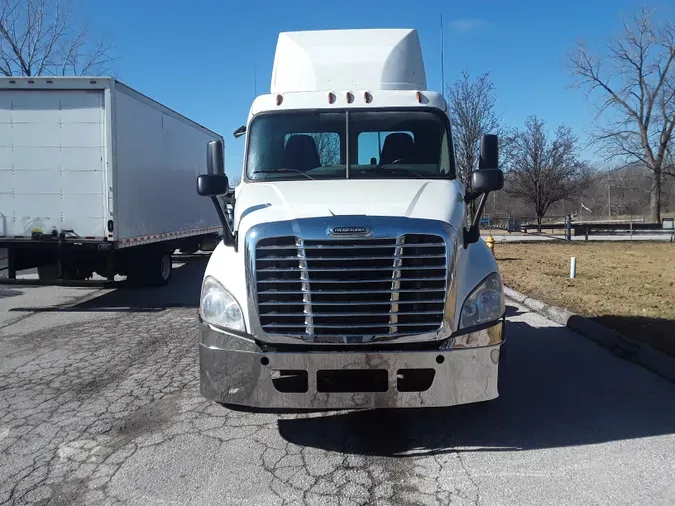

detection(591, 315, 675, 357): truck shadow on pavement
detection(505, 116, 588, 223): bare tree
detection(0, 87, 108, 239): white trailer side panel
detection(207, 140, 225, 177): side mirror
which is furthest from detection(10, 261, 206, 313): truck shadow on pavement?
detection(505, 116, 588, 223): bare tree

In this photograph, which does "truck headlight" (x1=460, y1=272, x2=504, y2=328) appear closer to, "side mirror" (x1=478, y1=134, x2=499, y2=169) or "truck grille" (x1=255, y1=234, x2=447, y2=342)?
"truck grille" (x1=255, y1=234, x2=447, y2=342)

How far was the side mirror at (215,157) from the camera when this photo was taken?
5.04 metres

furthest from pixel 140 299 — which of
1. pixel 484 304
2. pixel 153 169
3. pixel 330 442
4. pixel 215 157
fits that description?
pixel 484 304

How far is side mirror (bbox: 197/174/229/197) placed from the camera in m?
4.77

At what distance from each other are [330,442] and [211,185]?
237 centimetres

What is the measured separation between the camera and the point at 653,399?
4766mm

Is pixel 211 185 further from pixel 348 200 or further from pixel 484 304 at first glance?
pixel 484 304

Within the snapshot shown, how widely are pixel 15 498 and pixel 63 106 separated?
7151 mm

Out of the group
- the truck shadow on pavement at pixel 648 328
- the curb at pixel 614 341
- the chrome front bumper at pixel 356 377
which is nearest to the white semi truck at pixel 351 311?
the chrome front bumper at pixel 356 377

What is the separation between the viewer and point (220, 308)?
379 centimetres

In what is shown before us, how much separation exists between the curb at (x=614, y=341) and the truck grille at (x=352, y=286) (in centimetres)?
322

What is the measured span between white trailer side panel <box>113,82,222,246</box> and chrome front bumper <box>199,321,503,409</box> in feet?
20.4

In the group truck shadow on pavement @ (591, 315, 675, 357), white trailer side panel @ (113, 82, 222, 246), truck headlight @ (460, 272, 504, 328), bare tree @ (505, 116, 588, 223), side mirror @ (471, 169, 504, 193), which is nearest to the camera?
truck headlight @ (460, 272, 504, 328)

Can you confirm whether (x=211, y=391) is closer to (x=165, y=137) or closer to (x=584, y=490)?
(x=584, y=490)
